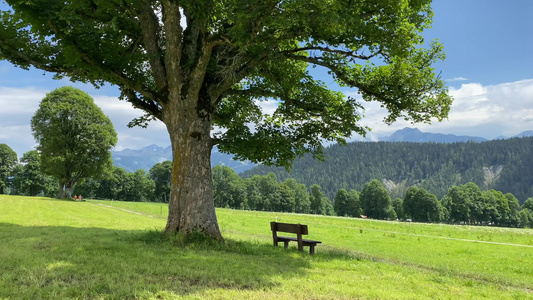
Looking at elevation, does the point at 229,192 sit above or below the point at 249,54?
below

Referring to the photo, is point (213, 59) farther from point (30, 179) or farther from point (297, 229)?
point (30, 179)

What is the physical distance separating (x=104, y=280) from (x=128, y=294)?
3.48 ft

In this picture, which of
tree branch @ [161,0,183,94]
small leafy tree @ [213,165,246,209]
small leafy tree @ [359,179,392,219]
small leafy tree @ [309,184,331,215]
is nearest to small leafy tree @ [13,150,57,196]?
small leafy tree @ [213,165,246,209]

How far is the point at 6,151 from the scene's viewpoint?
93250 mm

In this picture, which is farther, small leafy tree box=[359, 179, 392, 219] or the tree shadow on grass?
small leafy tree box=[359, 179, 392, 219]

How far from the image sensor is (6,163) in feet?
306

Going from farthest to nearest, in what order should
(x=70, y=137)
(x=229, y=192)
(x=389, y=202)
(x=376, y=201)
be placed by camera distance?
(x=376, y=201) → (x=389, y=202) → (x=229, y=192) → (x=70, y=137)

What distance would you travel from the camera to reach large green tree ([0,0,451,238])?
1077cm

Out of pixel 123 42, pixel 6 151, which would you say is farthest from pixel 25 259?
pixel 6 151

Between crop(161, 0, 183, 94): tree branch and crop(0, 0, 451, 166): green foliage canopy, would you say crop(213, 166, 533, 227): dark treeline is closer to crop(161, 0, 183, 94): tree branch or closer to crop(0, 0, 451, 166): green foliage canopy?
crop(0, 0, 451, 166): green foliage canopy

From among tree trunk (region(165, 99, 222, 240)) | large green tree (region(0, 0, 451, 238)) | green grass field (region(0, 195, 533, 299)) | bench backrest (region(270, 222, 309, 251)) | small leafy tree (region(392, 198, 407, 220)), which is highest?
large green tree (region(0, 0, 451, 238))

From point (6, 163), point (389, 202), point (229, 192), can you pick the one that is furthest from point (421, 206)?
point (6, 163)

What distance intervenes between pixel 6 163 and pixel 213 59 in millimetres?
103714

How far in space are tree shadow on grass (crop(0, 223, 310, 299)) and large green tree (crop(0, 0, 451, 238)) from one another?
242 cm
